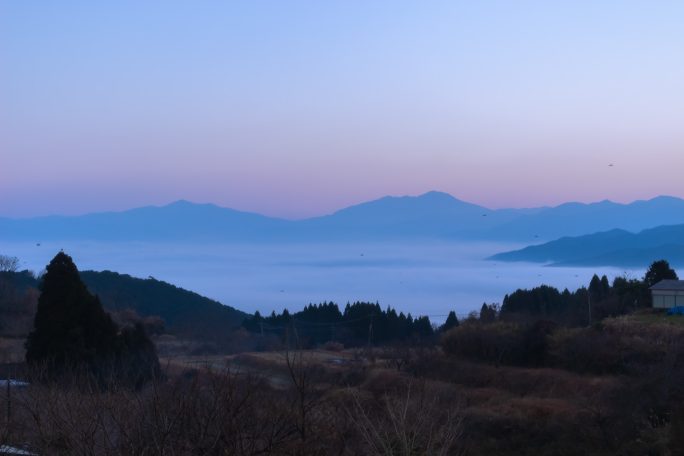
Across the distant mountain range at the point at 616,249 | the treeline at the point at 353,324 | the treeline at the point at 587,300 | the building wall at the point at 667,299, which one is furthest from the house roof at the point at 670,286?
the distant mountain range at the point at 616,249

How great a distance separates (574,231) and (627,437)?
94.3m

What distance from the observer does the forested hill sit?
4303 cm

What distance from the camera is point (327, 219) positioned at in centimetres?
14712

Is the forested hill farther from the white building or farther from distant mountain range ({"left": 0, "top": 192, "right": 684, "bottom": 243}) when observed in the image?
distant mountain range ({"left": 0, "top": 192, "right": 684, "bottom": 243})

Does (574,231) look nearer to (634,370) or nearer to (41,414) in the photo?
(634,370)

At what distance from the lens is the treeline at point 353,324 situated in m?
43.3

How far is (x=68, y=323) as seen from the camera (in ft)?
64.1

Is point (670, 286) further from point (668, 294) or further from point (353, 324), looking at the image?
point (353, 324)

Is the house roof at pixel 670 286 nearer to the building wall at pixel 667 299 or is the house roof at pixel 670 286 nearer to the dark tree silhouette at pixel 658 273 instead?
the building wall at pixel 667 299

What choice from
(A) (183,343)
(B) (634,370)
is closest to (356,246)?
(A) (183,343)

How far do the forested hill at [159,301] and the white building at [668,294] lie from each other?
18421 millimetres

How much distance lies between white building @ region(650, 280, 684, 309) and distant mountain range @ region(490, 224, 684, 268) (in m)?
32.0

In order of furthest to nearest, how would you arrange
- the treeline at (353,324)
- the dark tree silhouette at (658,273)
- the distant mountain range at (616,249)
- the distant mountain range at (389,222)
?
the distant mountain range at (389,222) < the distant mountain range at (616,249) < the treeline at (353,324) < the dark tree silhouette at (658,273)

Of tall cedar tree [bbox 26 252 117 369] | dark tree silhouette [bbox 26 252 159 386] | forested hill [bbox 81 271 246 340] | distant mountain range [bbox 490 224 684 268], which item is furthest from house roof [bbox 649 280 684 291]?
distant mountain range [bbox 490 224 684 268]
